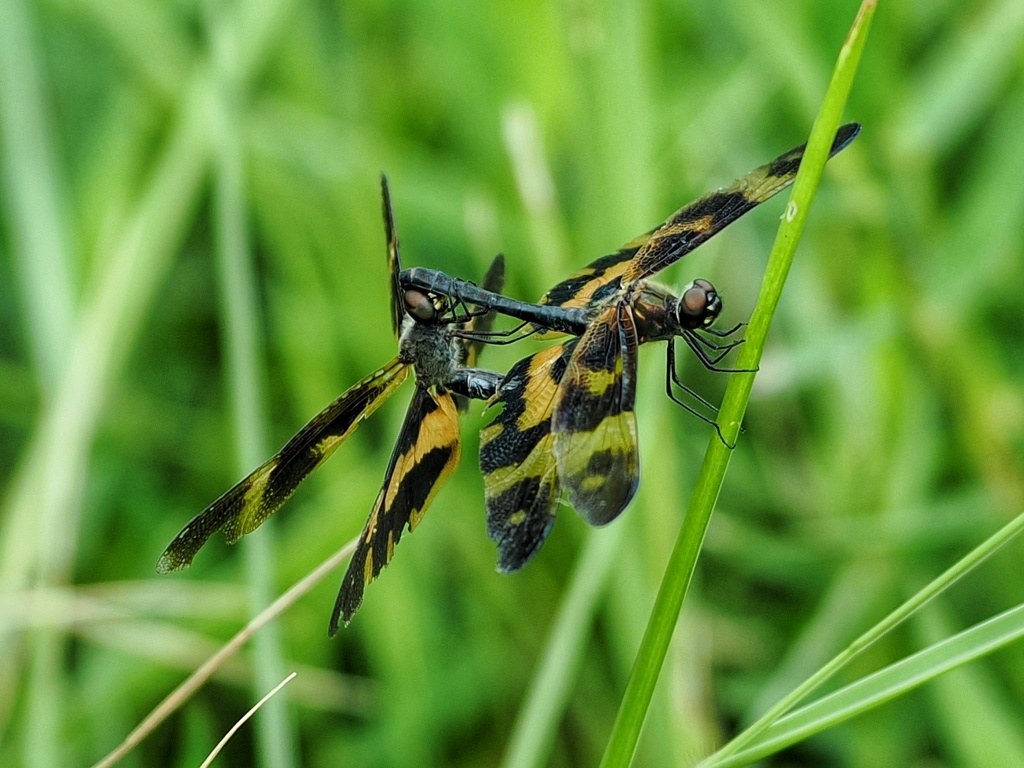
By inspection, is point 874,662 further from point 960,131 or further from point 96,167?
point 96,167

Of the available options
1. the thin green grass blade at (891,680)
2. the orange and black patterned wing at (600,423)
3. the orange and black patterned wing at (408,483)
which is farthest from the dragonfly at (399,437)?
the thin green grass blade at (891,680)

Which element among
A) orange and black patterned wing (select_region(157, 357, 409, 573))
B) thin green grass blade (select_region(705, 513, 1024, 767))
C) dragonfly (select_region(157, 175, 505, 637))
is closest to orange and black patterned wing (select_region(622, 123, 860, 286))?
dragonfly (select_region(157, 175, 505, 637))

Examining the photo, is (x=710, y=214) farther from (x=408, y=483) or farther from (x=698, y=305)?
(x=408, y=483)

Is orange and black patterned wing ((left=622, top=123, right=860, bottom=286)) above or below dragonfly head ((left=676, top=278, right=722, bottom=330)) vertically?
above

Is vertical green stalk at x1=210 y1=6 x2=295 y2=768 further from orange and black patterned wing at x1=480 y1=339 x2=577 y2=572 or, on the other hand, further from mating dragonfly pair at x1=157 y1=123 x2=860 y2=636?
orange and black patterned wing at x1=480 y1=339 x2=577 y2=572

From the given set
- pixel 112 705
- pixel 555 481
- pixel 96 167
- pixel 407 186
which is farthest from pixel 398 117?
pixel 555 481

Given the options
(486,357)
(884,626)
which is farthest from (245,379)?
(884,626)
